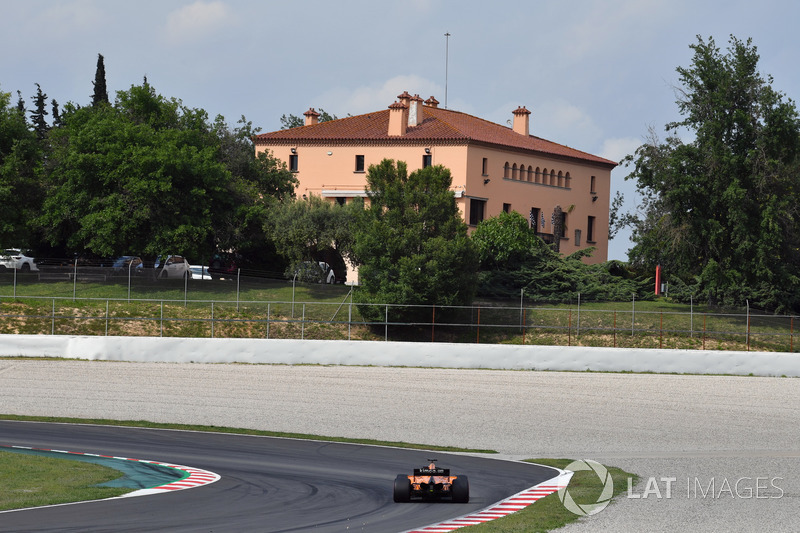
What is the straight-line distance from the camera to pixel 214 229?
56000 millimetres

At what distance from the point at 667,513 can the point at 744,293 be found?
3870 cm

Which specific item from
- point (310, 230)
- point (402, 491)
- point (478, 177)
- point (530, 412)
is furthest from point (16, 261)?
point (402, 491)

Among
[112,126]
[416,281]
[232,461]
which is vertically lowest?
[232,461]

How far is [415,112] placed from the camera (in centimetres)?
6925

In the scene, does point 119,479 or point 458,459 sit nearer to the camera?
point 119,479

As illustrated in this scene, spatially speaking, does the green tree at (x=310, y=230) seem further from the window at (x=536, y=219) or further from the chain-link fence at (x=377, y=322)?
the window at (x=536, y=219)

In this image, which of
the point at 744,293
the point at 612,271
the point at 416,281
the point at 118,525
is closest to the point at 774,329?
the point at 744,293

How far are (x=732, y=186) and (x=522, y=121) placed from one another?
1138 inches

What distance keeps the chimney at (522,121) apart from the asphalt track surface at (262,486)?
5716cm

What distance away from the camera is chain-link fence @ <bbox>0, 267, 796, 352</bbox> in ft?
138

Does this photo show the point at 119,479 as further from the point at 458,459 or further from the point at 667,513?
the point at 667,513

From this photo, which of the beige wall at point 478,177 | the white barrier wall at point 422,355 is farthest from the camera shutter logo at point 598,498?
the beige wall at point 478,177

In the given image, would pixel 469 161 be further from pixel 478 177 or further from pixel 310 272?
pixel 310 272

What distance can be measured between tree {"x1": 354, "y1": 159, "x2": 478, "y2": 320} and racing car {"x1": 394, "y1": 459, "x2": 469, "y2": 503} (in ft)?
94.8
